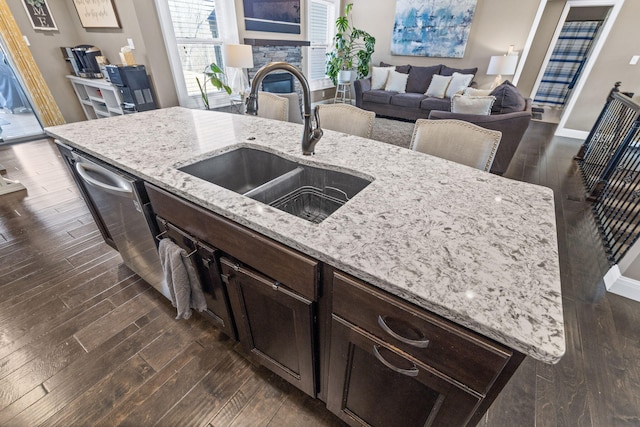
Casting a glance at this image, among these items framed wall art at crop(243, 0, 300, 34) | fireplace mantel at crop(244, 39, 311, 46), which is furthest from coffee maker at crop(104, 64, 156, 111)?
framed wall art at crop(243, 0, 300, 34)

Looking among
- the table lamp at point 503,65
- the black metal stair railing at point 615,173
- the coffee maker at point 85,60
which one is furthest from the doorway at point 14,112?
the table lamp at point 503,65

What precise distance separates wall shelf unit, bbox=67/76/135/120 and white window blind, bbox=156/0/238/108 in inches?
31.7

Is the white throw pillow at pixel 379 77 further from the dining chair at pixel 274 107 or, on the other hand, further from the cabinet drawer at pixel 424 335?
the cabinet drawer at pixel 424 335

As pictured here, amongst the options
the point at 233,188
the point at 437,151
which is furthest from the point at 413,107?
the point at 233,188

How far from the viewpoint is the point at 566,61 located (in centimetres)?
658

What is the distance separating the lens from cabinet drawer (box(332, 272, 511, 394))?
0.57 meters

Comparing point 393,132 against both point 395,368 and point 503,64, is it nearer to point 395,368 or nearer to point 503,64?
point 503,64

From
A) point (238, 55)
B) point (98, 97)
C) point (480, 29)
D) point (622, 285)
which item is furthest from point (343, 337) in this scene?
point (480, 29)

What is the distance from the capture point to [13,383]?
4.25ft

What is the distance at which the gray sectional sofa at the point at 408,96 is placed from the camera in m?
5.14

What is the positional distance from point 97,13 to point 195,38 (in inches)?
47.1

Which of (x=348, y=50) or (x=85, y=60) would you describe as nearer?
(x=85, y=60)

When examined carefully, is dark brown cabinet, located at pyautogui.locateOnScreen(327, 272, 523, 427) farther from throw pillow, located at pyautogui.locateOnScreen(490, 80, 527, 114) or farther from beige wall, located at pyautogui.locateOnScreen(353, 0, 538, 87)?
beige wall, located at pyautogui.locateOnScreen(353, 0, 538, 87)

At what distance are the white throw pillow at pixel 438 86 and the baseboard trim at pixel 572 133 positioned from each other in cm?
217
